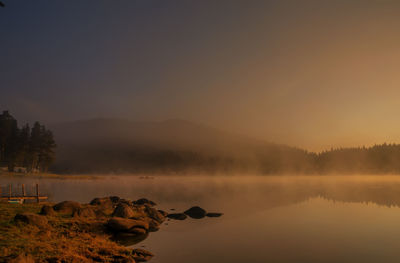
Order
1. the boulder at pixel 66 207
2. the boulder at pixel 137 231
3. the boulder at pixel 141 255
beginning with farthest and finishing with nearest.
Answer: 1. the boulder at pixel 66 207
2. the boulder at pixel 137 231
3. the boulder at pixel 141 255

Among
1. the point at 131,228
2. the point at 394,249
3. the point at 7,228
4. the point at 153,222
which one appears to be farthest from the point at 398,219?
the point at 7,228

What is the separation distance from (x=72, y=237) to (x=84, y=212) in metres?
11.3

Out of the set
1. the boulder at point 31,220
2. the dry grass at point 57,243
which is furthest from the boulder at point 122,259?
the boulder at point 31,220

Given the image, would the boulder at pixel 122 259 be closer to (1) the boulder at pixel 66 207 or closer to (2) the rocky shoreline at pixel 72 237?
(2) the rocky shoreline at pixel 72 237

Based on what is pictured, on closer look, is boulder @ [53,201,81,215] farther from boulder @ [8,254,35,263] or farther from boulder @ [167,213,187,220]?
boulder @ [8,254,35,263]

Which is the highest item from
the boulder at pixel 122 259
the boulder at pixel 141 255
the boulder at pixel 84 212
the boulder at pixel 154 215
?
the boulder at pixel 84 212

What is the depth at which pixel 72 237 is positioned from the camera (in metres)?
25.5

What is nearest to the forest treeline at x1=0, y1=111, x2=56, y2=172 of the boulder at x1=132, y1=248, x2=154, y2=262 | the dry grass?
the dry grass

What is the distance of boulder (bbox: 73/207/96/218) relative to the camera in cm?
3538

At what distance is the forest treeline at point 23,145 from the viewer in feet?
391

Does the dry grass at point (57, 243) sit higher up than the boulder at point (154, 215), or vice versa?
the dry grass at point (57, 243)

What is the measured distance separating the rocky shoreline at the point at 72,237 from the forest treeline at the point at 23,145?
100m

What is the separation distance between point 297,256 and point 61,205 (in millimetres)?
29193

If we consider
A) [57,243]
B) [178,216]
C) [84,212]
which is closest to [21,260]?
[57,243]
